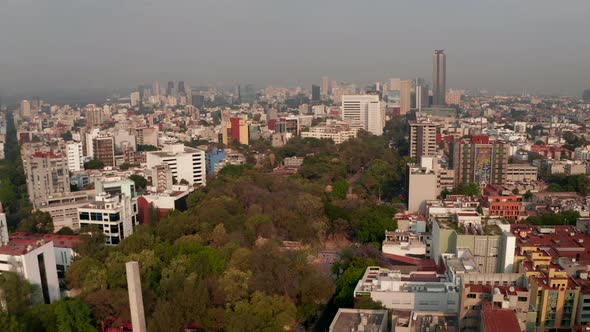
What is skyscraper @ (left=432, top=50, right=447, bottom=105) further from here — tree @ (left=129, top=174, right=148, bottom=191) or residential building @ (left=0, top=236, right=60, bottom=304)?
residential building @ (left=0, top=236, right=60, bottom=304)

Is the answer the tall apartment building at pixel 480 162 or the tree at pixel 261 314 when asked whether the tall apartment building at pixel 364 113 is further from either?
the tree at pixel 261 314

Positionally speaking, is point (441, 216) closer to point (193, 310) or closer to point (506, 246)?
Result: point (506, 246)

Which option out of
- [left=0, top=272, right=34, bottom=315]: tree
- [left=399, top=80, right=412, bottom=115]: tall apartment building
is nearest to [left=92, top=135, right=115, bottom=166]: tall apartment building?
[left=0, top=272, right=34, bottom=315]: tree

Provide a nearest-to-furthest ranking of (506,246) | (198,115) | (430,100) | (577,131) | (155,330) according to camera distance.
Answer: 1. (155,330)
2. (506,246)
3. (577,131)
4. (198,115)
5. (430,100)

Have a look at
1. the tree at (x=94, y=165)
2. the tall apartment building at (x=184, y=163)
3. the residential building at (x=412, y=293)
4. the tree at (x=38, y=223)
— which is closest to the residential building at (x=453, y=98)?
the tall apartment building at (x=184, y=163)

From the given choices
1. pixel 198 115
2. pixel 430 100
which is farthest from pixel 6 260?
pixel 430 100

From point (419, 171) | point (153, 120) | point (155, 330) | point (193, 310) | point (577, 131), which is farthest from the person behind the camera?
point (153, 120)

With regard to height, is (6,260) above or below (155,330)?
above
